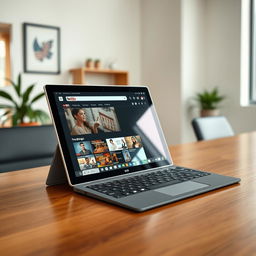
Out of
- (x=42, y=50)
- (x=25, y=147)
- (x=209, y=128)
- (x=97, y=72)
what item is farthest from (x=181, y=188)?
(x=97, y=72)

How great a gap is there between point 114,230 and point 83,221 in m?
0.05

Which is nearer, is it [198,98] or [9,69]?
[9,69]

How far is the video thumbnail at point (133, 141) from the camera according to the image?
612 mm

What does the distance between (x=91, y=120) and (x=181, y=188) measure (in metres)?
0.20

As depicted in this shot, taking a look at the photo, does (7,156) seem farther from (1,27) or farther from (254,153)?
(1,27)

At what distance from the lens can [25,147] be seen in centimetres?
84

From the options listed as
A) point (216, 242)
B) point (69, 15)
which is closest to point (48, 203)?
point (216, 242)

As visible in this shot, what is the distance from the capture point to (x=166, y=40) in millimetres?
3723

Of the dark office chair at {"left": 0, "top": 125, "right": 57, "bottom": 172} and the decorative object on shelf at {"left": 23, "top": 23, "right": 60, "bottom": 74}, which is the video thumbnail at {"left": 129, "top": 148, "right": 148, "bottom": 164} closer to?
the dark office chair at {"left": 0, "top": 125, "right": 57, "bottom": 172}

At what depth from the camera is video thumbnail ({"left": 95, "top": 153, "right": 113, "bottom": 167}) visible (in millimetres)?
556

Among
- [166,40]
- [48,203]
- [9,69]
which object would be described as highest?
[166,40]

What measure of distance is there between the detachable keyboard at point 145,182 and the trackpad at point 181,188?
12 mm

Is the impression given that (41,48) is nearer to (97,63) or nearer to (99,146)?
(97,63)

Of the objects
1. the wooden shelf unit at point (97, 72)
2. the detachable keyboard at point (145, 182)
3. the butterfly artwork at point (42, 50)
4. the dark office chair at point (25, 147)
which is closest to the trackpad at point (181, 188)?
the detachable keyboard at point (145, 182)
